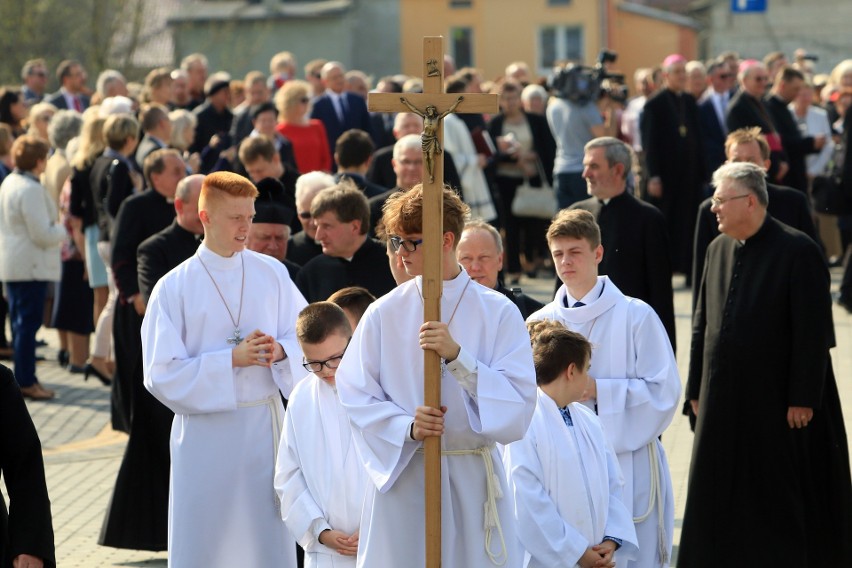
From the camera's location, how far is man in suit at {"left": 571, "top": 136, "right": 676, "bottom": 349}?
27.4ft

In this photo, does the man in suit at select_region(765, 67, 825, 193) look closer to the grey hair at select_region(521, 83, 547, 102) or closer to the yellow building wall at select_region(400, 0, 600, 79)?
the grey hair at select_region(521, 83, 547, 102)

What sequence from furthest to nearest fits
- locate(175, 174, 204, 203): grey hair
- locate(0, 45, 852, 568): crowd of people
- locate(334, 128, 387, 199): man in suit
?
locate(334, 128, 387, 199): man in suit, locate(175, 174, 204, 203): grey hair, locate(0, 45, 852, 568): crowd of people

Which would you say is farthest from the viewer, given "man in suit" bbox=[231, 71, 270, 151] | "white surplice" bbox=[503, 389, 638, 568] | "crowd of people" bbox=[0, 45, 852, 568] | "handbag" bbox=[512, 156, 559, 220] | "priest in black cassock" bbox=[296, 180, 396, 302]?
"handbag" bbox=[512, 156, 559, 220]

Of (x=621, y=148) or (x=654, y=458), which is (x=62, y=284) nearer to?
(x=621, y=148)

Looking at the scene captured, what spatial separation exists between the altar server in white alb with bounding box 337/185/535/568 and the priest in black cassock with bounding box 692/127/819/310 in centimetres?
367

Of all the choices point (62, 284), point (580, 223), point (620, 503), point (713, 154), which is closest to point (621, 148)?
point (580, 223)

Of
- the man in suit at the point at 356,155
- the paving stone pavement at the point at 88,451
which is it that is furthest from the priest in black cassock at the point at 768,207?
the man in suit at the point at 356,155

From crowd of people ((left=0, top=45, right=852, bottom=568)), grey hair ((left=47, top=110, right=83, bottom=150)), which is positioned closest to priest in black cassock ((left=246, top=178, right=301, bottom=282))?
crowd of people ((left=0, top=45, right=852, bottom=568))

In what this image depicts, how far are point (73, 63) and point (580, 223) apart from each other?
1326cm

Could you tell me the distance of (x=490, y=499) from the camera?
523cm

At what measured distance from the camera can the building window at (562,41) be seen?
5738 cm

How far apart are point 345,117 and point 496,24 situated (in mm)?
42013

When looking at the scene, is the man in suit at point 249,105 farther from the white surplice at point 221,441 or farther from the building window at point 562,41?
the building window at point 562,41

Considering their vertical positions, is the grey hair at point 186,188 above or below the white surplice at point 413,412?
above
